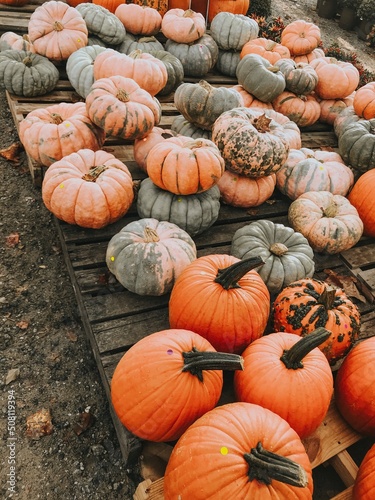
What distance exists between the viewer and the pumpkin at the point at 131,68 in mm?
3961

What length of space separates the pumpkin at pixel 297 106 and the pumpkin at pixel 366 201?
4.70ft

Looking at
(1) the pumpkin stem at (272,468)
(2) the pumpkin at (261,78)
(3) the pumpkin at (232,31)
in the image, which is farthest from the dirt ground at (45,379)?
(3) the pumpkin at (232,31)

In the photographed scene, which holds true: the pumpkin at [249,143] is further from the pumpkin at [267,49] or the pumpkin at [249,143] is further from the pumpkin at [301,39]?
the pumpkin at [301,39]

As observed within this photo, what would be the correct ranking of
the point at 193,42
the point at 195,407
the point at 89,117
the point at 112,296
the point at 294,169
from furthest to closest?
1. the point at 193,42
2. the point at 294,169
3. the point at 89,117
4. the point at 112,296
5. the point at 195,407

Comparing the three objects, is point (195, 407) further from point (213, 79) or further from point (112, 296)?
point (213, 79)

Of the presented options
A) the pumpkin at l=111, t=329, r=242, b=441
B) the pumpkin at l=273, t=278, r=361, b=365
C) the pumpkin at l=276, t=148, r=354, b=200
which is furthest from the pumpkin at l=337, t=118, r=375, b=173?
the pumpkin at l=111, t=329, r=242, b=441

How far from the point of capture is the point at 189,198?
307 centimetres

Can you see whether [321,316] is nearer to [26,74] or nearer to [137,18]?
[26,74]

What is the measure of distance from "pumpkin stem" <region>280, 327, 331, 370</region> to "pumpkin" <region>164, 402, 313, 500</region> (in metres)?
0.31

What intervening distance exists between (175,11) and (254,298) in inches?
176

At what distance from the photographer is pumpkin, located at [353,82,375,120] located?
4293 mm

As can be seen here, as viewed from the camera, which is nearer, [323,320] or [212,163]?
[323,320]

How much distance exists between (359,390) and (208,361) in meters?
0.92

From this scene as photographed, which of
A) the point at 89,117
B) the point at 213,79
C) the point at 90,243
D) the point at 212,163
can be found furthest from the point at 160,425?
the point at 213,79
